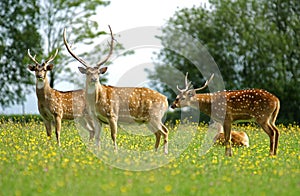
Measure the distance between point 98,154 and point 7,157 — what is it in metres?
1.65

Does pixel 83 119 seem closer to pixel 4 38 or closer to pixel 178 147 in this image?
pixel 178 147

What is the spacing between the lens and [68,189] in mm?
7164

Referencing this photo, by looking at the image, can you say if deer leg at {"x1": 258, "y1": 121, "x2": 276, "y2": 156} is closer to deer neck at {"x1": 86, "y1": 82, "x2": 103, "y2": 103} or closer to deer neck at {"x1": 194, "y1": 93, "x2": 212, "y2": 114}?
deer neck at {"x1": 194, "y1": 93, "x2": 212, "y2": 114}

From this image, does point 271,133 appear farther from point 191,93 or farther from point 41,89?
point 41,89

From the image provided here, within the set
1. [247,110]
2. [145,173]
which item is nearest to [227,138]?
[247,110]

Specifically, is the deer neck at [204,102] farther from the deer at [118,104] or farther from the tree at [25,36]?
the tree at [25,36]

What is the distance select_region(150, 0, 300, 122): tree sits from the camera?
80.9 ft

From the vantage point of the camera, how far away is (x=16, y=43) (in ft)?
96.0

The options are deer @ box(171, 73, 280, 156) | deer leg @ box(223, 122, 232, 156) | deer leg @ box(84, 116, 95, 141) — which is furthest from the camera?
deer leg @ box(84, 116, 95, 141)

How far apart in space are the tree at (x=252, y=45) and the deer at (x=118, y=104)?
12.8 meters

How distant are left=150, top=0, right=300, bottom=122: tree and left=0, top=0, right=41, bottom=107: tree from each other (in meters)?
7.56

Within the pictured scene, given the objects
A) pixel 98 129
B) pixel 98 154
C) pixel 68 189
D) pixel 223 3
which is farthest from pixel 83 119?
pixel 223 3

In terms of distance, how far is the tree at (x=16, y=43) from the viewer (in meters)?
29.1

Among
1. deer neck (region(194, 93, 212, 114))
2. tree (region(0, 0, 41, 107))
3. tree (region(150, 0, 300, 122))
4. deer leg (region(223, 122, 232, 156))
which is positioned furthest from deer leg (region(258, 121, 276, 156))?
tree (region(0, 0, 41, 107))
